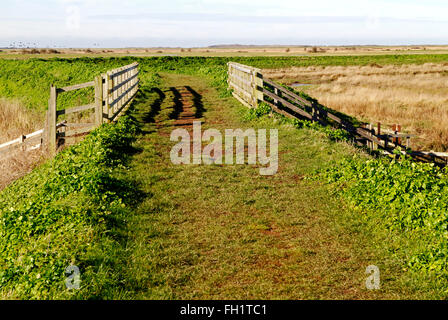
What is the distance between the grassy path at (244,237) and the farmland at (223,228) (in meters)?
0.02

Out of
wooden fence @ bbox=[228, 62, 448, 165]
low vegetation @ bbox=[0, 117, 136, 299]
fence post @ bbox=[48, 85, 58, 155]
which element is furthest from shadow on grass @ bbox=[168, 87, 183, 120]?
low vegetation @ bbox=[0, 117, 136, 299]

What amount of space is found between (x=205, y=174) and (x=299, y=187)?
2.10 metres

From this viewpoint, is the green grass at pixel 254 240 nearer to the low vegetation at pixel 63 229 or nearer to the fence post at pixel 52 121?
the low vegetation at pixel 63 229

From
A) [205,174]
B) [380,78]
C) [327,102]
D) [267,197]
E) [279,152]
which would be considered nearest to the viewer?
[267,197]

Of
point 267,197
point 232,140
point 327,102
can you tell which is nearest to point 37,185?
point 267,197

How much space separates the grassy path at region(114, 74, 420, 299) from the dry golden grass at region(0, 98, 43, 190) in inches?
200

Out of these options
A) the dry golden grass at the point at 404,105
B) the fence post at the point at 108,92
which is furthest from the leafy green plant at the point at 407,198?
the dry golden grass at the point at 404,105

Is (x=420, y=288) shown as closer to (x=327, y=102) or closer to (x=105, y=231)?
(x=105, y=231)

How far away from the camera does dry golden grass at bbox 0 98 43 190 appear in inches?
585

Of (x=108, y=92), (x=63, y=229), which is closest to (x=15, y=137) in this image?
(x=108, y=92)

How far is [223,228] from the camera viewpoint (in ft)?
24.6

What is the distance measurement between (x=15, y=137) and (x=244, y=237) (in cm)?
1710

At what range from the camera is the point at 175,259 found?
639 cm

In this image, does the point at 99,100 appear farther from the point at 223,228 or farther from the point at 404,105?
the point at 404,105
